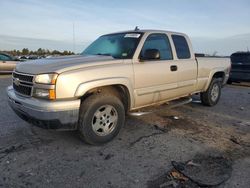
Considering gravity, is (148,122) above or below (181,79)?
below

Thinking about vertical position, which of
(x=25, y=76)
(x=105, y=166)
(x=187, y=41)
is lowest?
(x=105, y=166)

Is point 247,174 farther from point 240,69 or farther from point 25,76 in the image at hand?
point 240,69

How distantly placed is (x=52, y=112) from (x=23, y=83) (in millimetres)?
840

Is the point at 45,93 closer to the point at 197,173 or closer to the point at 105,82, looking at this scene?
the point at 105,82

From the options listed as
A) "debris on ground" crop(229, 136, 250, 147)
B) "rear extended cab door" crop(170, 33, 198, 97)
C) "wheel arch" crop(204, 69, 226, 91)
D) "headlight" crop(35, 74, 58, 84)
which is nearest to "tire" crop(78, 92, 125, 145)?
"headlight" crop(35, 74, 58, 84)

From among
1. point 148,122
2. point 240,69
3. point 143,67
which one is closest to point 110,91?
point 143,67

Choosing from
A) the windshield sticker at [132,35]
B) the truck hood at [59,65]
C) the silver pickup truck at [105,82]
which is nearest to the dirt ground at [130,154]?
the silver pickup truck at [105,82]

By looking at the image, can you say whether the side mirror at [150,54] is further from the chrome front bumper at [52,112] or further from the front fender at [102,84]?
the chrome front bumper at [52,112]

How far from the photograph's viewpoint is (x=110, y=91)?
4.38m

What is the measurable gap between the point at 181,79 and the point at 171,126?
1050 mm

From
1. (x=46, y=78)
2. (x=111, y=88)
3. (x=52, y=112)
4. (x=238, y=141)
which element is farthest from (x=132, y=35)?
(x=238, y=141)

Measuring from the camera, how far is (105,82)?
4.01m

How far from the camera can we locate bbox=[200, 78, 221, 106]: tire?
7031 millimetres

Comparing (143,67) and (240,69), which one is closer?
(143,67)
